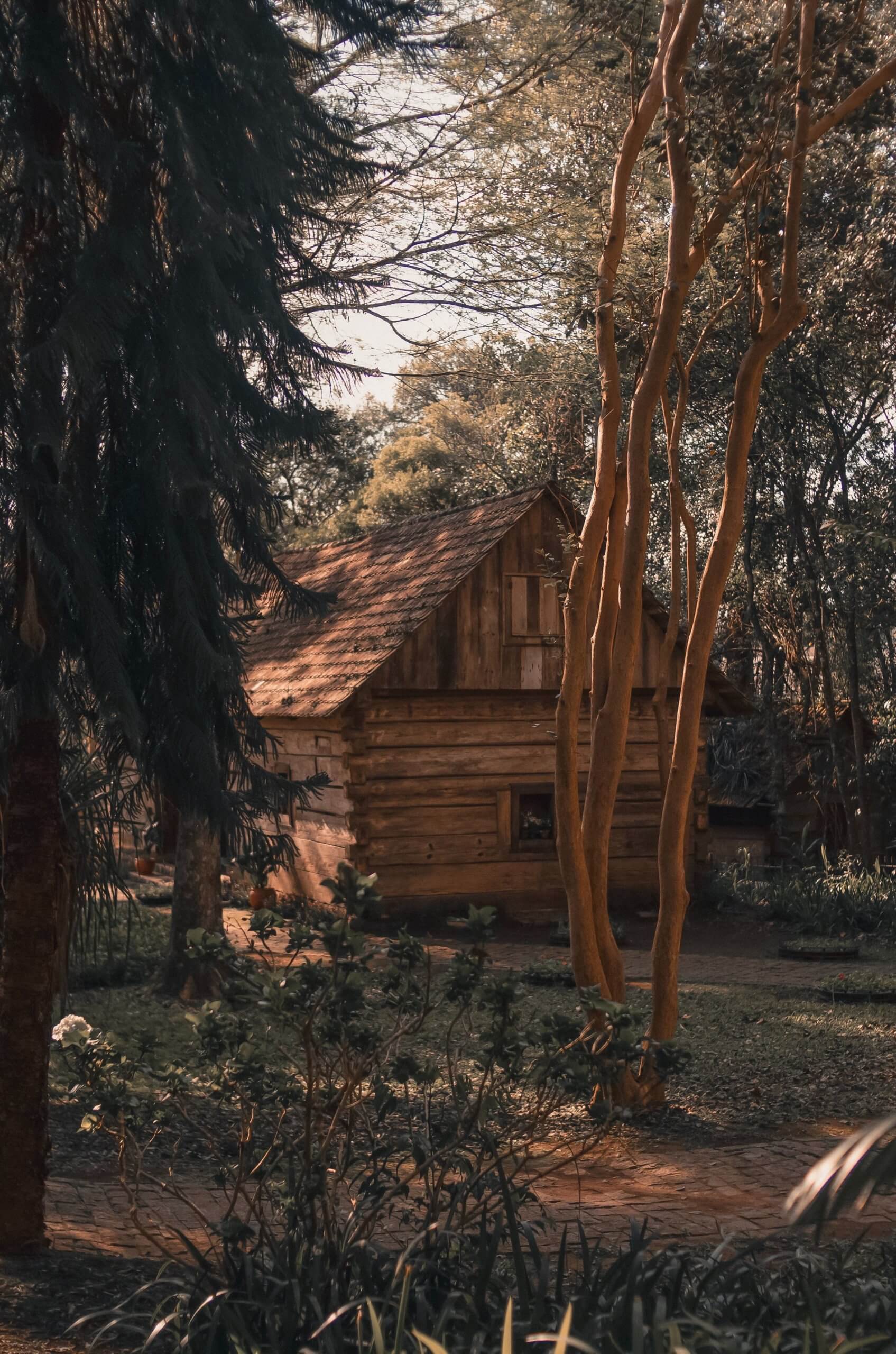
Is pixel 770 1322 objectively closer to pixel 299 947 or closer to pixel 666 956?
pixel 299 947

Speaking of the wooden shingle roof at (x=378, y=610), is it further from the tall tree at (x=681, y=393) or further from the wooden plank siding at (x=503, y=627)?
the tall tree at (x=681, y=393)

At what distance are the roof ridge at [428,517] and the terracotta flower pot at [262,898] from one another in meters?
6.22

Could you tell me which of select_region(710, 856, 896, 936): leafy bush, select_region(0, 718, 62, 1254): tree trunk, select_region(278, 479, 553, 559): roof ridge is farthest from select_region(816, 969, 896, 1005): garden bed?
select_region(0, 718, 62, 1254): tree trunk

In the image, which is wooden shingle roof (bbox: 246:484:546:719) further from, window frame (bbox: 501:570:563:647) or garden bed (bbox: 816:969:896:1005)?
garden bed (bbox: 816:969:896:1005)

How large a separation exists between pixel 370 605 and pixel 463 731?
2.63 m

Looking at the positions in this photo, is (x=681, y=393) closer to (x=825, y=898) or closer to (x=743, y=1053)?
(x=743, y=1053)

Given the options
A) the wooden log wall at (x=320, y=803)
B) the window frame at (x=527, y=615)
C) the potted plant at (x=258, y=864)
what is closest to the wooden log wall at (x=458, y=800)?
the wooden log wall at (x=320, y=803)

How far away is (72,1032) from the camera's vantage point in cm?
465

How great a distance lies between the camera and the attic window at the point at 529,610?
17.5 meters

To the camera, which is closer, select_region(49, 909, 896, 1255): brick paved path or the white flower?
the white flower

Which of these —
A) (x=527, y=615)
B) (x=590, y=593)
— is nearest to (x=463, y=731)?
(x=527, y=615)

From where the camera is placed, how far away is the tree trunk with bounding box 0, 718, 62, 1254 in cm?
517

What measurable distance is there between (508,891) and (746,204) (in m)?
11.1

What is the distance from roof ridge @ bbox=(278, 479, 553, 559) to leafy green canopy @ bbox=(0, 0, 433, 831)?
475 inches
